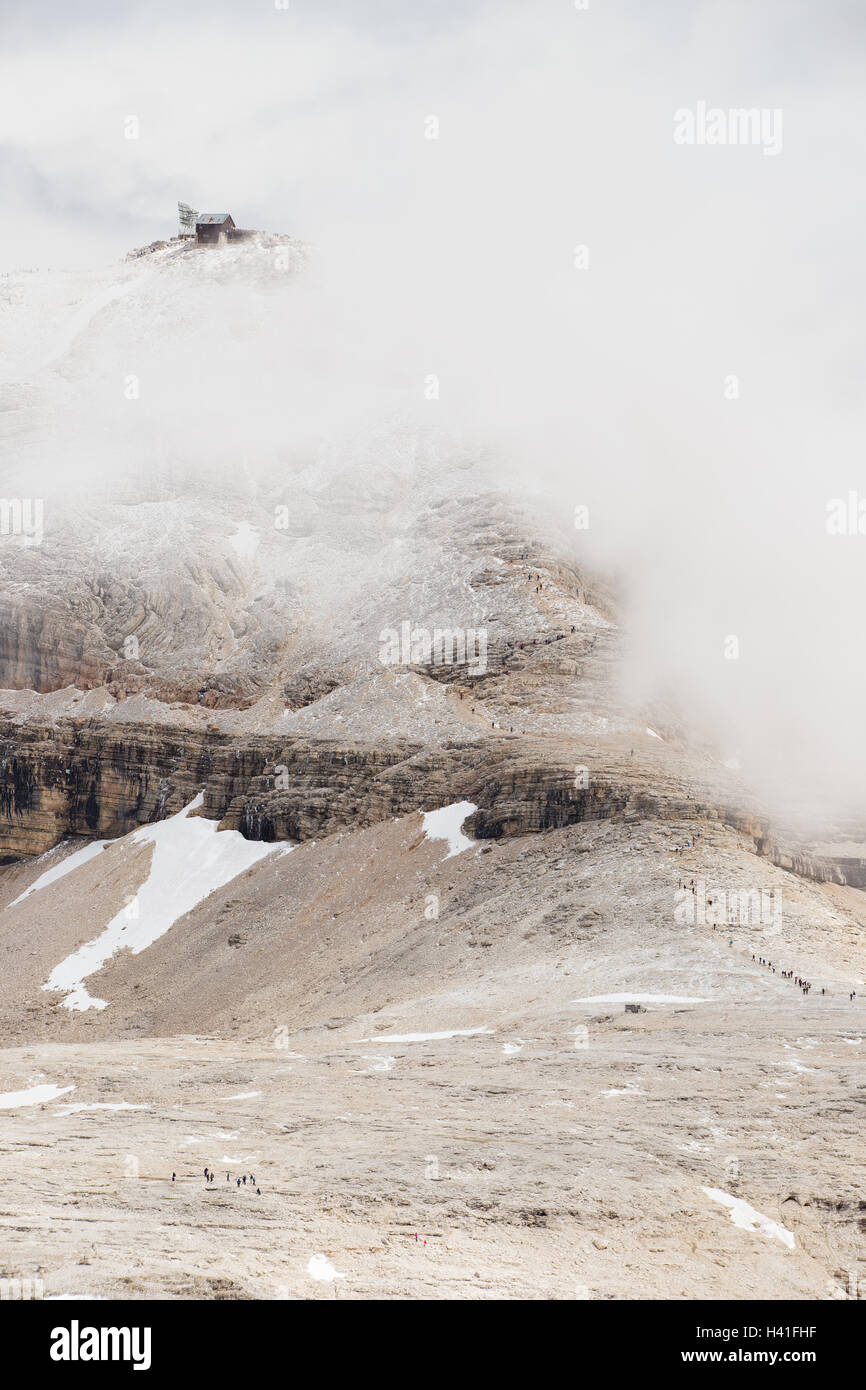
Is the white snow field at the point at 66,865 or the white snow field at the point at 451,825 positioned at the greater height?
the white snow field at the point at 451,825

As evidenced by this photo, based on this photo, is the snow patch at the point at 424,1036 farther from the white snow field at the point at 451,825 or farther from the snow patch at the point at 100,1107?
the white snow field at the point at 451,825

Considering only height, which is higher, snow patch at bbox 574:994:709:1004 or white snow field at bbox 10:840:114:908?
snow patch at bbox 574:994:709:1004

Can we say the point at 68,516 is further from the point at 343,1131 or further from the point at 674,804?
the point at 343,1131

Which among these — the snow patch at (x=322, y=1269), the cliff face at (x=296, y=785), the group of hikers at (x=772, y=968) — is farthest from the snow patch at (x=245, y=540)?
the snow patch at (x=322, y=1269)

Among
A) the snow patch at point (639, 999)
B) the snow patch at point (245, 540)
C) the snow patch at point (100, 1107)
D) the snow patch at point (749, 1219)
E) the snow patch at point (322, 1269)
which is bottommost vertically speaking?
the snow patch at point (100, 1107)

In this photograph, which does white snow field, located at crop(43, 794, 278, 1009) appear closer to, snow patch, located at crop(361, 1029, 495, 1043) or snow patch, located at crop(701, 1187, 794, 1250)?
snow patch, located at crop(361, 1029, 495, 1043)

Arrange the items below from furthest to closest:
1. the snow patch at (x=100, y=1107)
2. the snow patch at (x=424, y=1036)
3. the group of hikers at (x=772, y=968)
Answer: the group of hikers at (x=772, y=968)
the snow patch at (x=424, y=1036)
the snow patch at (x=100, y=1107)

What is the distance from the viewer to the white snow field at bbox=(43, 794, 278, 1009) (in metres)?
76.3

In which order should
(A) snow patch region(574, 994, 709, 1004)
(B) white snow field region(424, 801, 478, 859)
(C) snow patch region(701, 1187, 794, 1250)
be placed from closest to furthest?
1. (C) snow patch region(701, 1187, 794, 1250)
2. (A) snow patch region(574, 994, 709, 1004)
3. (B) white snow field region(424, 801, 478, 859)

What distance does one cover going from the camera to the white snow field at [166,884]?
7631 centimetres

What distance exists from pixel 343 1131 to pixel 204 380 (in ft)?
501

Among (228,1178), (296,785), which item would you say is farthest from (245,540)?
(228,1178)

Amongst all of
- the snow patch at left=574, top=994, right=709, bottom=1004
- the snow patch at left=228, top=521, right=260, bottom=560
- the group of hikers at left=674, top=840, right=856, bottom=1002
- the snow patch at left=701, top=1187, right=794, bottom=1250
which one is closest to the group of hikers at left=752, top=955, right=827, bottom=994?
the group of hikers at left=674, top=840, right=856, bottom=1002

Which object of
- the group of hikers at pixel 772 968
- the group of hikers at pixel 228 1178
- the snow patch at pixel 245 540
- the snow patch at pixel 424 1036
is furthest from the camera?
the snow patch at pixel 245 540
